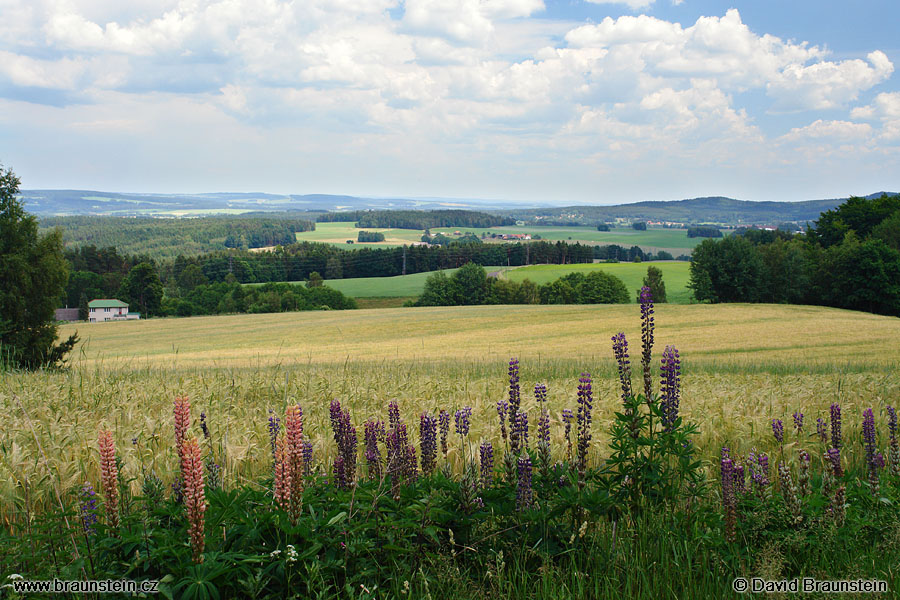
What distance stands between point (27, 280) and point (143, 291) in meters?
87.6

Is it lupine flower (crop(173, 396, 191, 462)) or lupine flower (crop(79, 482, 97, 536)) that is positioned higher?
lupine flower (crop(173, 396, 191, 462))

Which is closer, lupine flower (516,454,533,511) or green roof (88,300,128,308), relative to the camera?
lupine flower (516,454,533,511)

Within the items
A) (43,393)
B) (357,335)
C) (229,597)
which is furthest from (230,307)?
(229,597)

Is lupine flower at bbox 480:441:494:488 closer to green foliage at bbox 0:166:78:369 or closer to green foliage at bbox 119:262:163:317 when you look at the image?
green foliage at bbox 0:166:78:369

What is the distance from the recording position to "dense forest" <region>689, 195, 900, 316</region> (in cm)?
7438

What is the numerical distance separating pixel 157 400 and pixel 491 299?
9149cm

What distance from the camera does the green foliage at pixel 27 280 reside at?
76.5 ft

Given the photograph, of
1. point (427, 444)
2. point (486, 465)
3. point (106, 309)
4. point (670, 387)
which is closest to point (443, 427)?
point (427, 444)

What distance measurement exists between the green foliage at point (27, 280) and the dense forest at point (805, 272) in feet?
249

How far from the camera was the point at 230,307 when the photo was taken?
9719 centimetres

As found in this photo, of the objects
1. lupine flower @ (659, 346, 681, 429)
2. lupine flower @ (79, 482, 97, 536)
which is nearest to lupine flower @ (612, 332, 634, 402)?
lupine flower @ (659, 346, 681, 429)

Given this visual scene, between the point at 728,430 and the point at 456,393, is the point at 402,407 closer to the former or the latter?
the point at 456,393

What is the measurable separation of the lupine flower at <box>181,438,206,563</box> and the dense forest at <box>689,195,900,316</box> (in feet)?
282

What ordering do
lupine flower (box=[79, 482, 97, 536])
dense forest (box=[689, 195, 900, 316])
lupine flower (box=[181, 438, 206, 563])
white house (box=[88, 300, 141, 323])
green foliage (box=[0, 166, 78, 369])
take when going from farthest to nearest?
white house (box=[88, 300, 141, 323])
dense forest (box=[689, 195, 900, 316])
green foliage (box=[0, 166, 78, 369])
lupine flower (box=[79, 482, 97, 536])
lupine flower (box=[181, 438, 206, 563])
